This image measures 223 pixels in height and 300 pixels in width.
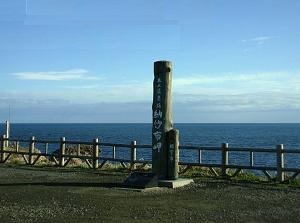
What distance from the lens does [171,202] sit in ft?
39.6

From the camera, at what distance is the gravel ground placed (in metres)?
10.2

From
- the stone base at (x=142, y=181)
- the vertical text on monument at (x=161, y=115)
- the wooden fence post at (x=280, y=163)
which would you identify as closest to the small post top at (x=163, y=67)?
the vertical text on monument at (x=161, y=115)

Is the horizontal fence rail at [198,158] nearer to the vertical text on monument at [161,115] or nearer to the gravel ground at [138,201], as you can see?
the gravel ground at [138,201]

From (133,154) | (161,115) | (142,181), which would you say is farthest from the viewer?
(133,154)

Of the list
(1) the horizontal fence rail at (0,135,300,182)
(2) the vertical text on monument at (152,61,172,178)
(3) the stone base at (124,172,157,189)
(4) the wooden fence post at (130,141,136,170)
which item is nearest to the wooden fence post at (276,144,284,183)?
(1) the horizontal fence rail at (0,135,300,182)

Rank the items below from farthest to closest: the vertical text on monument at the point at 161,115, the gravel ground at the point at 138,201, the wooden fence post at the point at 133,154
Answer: the wooden fence post at the point at 133,154
the vertical text on monument at the point at 161,115
the gravel ground at the point at 138,201

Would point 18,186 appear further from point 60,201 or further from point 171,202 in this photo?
point 171,202

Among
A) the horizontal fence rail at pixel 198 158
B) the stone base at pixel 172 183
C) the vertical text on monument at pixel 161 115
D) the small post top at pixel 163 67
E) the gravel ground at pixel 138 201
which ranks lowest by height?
the gravel ground at pixel 138 201

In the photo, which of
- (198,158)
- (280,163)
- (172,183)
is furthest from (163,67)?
(280,163)

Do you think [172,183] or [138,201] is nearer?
[138,201]

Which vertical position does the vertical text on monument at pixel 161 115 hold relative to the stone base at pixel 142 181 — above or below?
above

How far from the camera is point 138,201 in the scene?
40.1 feet

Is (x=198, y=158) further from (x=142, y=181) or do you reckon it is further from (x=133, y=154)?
(x=142, y=181)

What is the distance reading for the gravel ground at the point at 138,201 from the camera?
10195mm
